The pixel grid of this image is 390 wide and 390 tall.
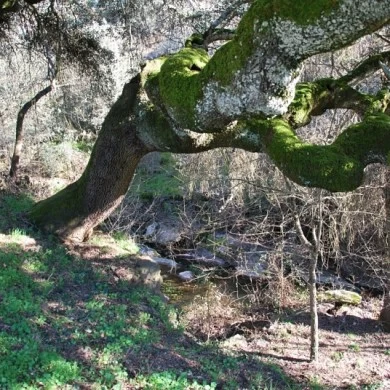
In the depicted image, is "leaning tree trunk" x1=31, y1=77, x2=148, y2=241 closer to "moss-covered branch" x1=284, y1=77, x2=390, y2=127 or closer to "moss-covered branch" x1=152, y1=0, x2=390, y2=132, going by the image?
"moss-covered branch" x1=152, y1=0, x2=390, y2=132

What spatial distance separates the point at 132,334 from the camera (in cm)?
555

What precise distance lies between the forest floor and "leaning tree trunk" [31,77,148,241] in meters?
0.31

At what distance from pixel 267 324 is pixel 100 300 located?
3.26m

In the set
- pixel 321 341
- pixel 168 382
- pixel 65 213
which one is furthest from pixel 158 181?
pixel 168 382

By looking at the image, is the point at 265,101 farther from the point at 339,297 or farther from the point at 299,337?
the point at 339,297

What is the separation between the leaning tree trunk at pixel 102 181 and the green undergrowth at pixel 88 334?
1.23ft

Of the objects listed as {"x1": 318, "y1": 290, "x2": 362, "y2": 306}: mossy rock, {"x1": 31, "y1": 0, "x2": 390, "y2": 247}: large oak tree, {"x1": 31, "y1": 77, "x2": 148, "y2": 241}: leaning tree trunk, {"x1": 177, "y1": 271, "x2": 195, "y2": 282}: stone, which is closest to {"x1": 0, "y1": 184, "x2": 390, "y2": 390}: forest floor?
{"x1": 318, "y1": 290, "x2": 362, "y2": 306}: mossy rock

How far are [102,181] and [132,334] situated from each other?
2409 mm

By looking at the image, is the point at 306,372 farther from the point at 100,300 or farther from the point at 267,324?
the point at 100,300

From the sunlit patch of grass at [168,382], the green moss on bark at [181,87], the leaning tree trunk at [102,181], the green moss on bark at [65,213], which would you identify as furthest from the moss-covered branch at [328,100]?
the green moss on bark at [65,213]

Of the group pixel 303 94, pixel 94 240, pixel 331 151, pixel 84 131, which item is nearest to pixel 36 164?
pixel 84 131

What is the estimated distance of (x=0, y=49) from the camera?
9648 mm

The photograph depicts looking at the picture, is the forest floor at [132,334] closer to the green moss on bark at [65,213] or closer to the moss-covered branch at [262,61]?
the green moss on bark at [65,213]

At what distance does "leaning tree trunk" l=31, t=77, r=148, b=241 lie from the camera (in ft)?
21.5
